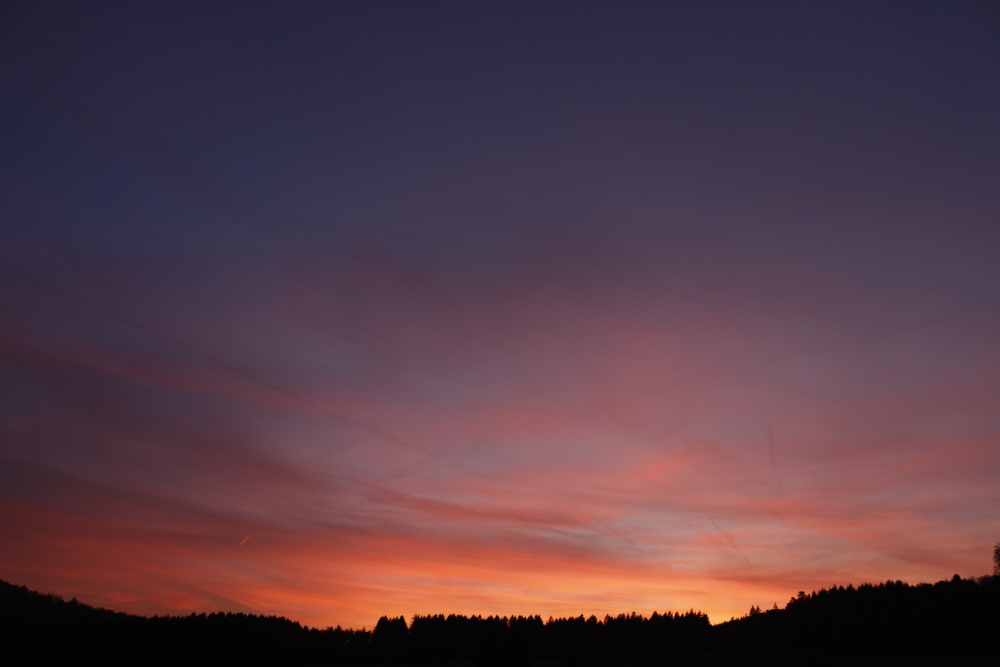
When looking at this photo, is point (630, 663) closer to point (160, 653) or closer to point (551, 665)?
point (551, 665)

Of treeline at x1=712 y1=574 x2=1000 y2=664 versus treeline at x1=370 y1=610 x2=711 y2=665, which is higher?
treeline at x1=712 y1=574 x2=1000 y2=664

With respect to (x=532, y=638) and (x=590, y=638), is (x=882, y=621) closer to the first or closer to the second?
(x=590, y=638)

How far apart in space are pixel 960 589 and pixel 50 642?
188714 millimetres

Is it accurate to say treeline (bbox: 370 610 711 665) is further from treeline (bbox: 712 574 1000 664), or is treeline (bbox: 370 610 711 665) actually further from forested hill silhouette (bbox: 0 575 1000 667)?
treeline (bbox: 712 574 1000 664)

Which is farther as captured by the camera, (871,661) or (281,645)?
(281,645)

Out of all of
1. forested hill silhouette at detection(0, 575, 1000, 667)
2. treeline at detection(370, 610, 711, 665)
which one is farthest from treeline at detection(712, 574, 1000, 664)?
treeline at detection(370, 610, 711, 665)

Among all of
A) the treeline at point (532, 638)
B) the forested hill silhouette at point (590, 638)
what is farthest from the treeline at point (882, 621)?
the treeline at point (532, 638)

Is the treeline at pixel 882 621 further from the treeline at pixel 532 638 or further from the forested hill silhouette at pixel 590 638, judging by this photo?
the treeline at pixel 532 638

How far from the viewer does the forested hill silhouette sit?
9806 cm

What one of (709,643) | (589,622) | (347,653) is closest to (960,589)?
(709,643)

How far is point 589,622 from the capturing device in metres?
140

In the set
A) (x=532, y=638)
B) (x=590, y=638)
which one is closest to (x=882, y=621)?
(x=590, y=638)

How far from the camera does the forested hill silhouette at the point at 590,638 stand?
98.1 m

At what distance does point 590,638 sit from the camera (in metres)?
131
